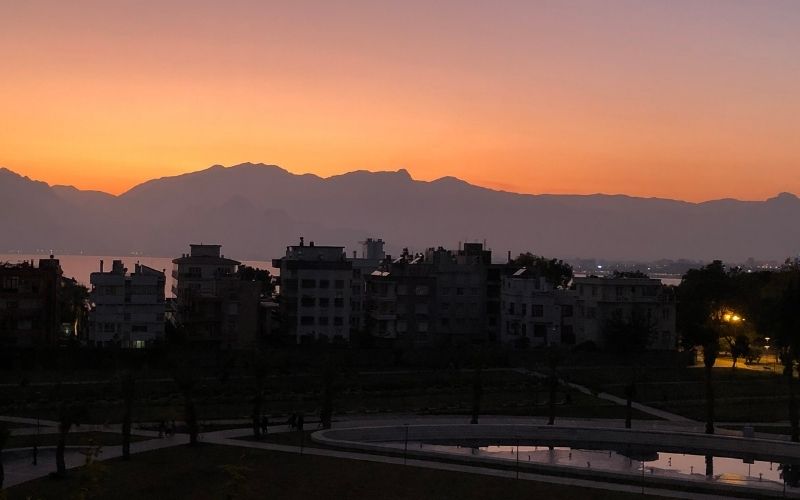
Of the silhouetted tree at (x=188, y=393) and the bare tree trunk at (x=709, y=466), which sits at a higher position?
the silhouetted tree at (x=188, y=393)

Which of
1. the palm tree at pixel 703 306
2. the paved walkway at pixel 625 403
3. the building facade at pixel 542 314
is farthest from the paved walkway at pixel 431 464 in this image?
the palm tree at pixel 703 306

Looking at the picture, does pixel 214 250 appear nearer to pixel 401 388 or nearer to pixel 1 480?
pixel 401 388

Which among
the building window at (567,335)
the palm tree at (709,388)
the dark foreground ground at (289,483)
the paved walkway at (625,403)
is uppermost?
the building window at (567,335)

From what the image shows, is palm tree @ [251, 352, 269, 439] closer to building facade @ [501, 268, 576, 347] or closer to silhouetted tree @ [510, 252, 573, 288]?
building facade @ [501, 268, 576, 347]

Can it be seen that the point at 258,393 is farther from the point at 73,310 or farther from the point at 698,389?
the point at 73,310

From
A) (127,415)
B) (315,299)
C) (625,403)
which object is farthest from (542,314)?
(127,415)

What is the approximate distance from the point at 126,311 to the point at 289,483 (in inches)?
1758

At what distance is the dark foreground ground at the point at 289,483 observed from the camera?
28547 mm

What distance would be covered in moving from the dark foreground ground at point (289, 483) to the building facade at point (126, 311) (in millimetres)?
39335

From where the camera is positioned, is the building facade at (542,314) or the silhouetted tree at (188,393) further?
the building facade at (542,314)

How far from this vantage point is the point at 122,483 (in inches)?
1181

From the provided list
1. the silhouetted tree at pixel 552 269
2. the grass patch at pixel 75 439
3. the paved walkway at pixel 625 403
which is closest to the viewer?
the grass patch at pixel 75 439

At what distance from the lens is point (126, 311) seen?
71.5 meters

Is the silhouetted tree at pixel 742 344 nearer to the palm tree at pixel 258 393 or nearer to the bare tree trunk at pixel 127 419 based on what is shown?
the palm tree at pixel 258 393
